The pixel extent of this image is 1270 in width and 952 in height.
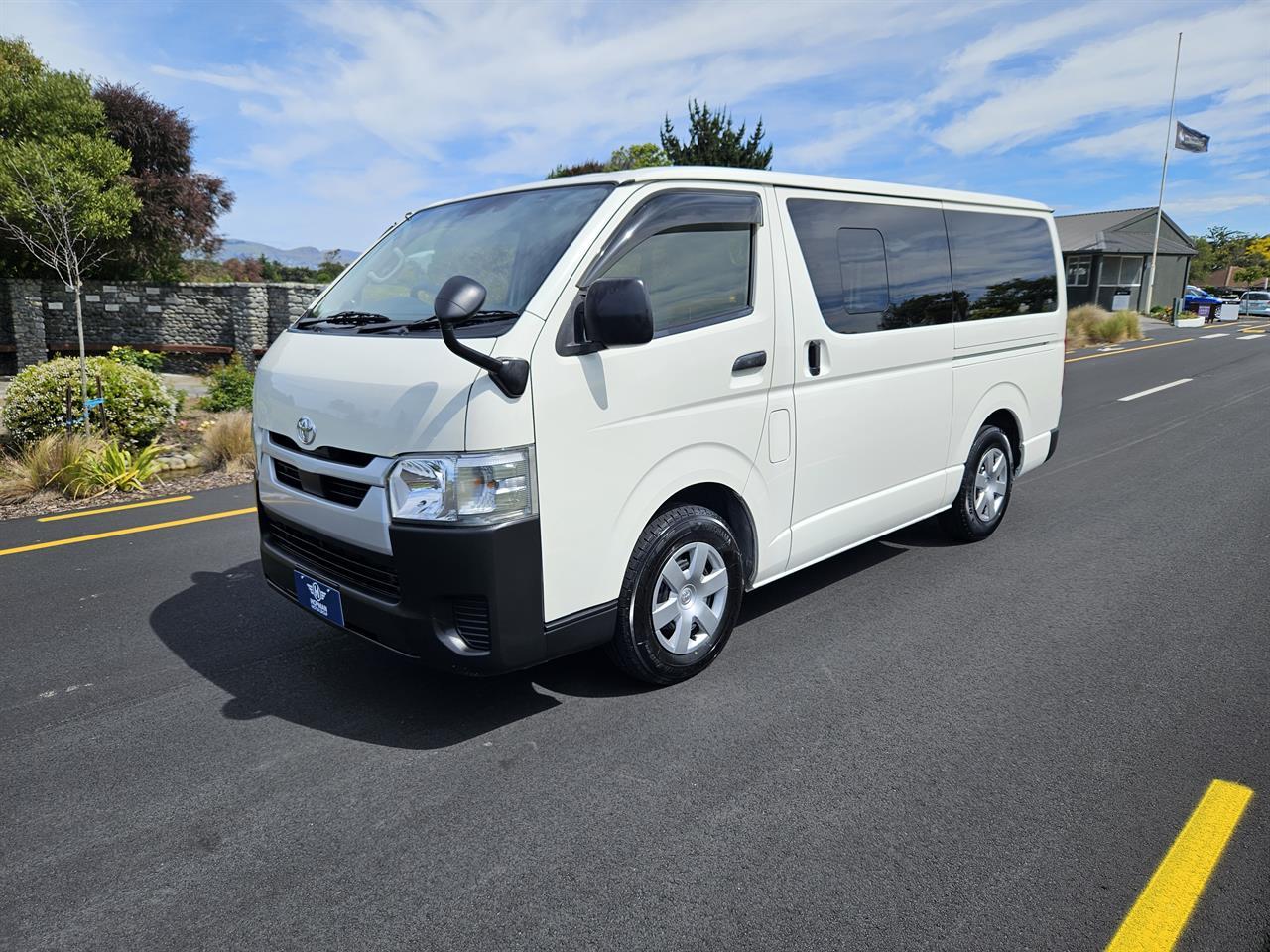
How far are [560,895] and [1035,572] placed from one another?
389 centimetres

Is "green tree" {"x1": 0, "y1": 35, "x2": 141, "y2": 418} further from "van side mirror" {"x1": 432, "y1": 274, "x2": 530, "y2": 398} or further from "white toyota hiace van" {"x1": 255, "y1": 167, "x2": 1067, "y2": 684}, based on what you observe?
"van side mirror" {"x1": 432, "y1": 274, "x2": 530, "y2": 398}

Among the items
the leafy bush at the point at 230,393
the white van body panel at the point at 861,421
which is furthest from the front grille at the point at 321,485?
the leafy bush at the point at 230,393

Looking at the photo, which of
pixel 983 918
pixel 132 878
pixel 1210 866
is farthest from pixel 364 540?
pixel 1210 866

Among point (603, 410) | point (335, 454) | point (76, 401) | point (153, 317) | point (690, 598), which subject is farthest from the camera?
point (153, 317)

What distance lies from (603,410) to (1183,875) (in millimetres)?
2366

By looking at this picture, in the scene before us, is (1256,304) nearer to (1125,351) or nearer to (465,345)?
(1125,351)

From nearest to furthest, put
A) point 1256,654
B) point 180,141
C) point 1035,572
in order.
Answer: point 1256,654 < point 1035,572 < point 180,141

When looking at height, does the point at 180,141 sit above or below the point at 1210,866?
above

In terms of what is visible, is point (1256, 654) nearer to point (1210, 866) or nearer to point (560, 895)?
point (1210, 866)

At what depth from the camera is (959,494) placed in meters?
5.53

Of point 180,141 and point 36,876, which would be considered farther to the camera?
point 180,141

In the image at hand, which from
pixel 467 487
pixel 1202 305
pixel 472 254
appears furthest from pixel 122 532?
pixel 1202 305

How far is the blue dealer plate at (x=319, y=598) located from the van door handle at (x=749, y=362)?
1896 mm

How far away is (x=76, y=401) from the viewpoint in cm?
852
